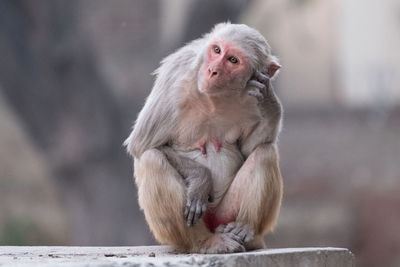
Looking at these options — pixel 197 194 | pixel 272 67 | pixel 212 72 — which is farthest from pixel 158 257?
pixel 272 67

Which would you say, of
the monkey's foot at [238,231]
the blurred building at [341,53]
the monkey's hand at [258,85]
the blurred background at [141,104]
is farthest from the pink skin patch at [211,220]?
the blurred building at [341,53]

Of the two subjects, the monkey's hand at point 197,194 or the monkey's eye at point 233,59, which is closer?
the monkey's eye at point 233,59

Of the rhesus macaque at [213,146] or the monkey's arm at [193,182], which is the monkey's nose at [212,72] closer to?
the rhesus macaque at [213,146]

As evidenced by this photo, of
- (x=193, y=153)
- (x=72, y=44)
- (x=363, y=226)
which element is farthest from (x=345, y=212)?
(x=193, y=153)

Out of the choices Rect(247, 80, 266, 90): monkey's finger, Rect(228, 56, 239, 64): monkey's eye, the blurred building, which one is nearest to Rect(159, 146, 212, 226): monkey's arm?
Rect(247, 80, 266, 90): monkey's finger

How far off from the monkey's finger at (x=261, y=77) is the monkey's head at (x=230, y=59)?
0.03 metres

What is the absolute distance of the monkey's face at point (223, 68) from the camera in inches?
193

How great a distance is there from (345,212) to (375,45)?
425cm

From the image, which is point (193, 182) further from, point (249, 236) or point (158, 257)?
point (158, 257)

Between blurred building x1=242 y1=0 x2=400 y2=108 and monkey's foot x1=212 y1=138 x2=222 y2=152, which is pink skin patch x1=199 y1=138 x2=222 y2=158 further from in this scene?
blurred building x1=242 y1=0 x2=400 y2=108

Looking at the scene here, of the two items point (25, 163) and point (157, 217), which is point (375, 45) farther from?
point (157, 217)

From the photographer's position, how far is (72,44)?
11430 millimetres

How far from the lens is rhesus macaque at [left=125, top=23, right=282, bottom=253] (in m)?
5.03

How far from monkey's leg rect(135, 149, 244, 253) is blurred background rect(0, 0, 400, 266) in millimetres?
6427
